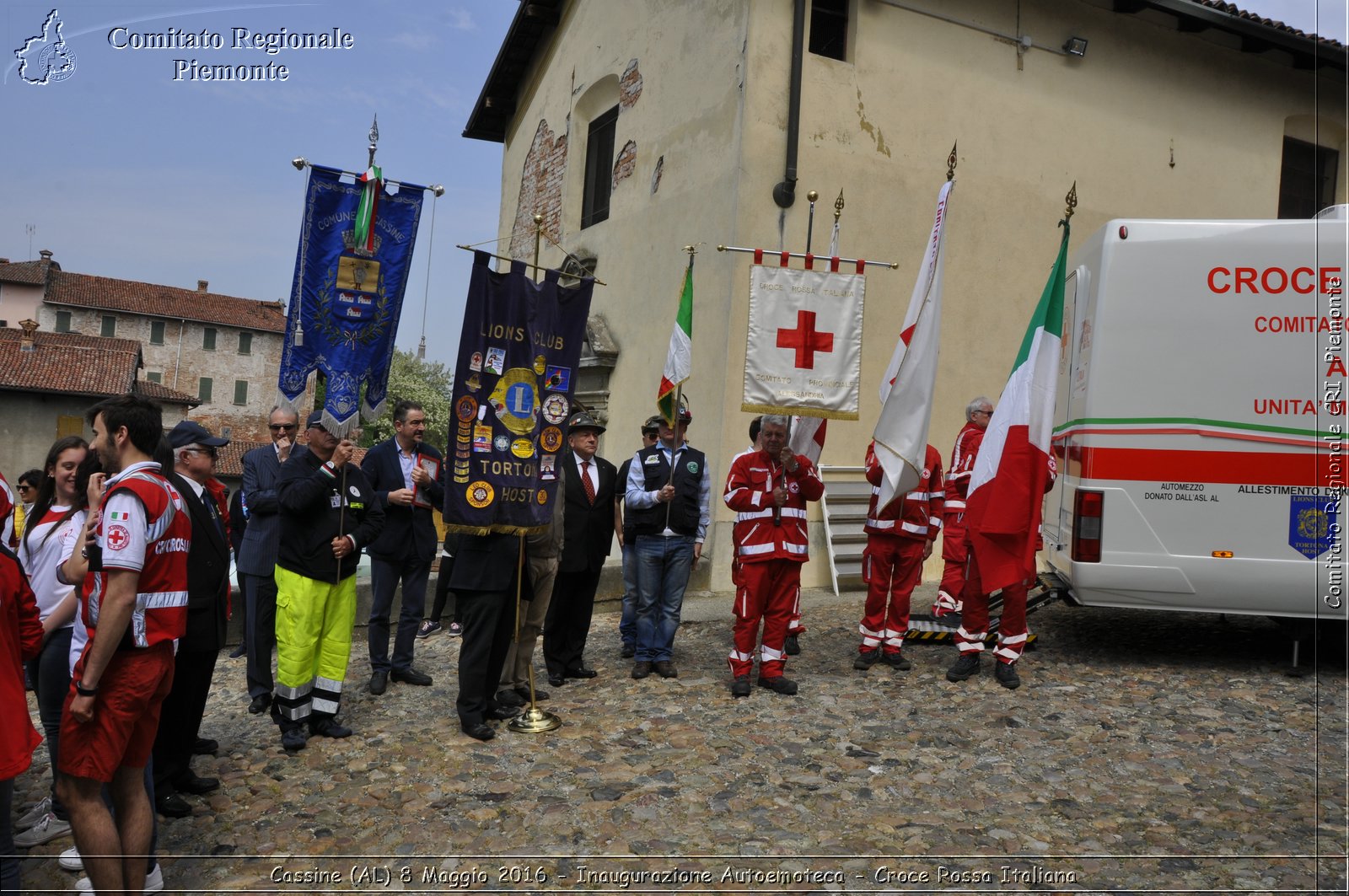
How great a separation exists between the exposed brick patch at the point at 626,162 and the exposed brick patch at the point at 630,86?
1.89 ft

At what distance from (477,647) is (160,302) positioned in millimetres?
55152

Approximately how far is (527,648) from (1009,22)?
996 centimetres

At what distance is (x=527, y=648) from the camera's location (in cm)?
643

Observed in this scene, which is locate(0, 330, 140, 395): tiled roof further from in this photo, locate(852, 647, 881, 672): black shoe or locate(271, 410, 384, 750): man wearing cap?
locate(852, 647, 881, 672): black shoe

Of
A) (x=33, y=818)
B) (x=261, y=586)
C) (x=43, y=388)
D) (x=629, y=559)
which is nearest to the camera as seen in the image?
(x=33, y=818)

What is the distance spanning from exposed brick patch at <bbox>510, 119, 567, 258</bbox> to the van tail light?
1025 centimetres

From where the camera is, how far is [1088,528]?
7004mm

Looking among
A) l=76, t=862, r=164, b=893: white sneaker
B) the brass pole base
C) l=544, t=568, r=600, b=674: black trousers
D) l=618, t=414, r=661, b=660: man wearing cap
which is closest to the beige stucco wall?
l=618, t=414, r=661, b=660: man wearing cap

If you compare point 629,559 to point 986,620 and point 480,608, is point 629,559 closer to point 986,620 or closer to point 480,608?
point 480,608

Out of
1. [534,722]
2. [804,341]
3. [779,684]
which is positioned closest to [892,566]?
[779,684]

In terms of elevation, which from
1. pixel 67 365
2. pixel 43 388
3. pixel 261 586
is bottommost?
pixel 261 586

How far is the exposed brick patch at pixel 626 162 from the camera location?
13.0 m

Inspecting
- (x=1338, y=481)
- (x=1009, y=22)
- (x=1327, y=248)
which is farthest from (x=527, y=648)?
(x=1009, y=22)

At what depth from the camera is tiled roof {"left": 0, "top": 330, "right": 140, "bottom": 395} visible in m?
32.8
